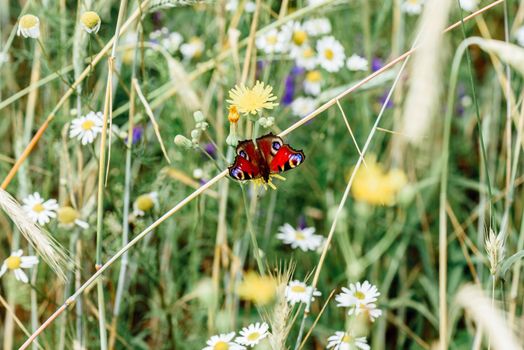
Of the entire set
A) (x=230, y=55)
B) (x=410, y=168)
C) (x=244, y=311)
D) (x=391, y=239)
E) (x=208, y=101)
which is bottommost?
(x=244, y=311)

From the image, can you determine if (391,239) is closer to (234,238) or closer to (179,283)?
(234,238)

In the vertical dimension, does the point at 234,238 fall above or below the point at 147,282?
above

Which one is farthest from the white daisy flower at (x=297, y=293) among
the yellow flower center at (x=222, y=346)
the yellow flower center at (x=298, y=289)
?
the yellow flower center at (x=222, y=346)

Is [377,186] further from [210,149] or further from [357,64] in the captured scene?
[210,149]

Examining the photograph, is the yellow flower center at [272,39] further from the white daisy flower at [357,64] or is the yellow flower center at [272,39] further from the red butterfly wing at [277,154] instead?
the red butterfly wing at [277,154]

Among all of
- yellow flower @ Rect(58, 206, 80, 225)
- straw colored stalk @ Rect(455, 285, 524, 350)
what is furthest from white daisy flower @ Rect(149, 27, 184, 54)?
straw colored stalk @ Rect(455, 285, 524, 350)

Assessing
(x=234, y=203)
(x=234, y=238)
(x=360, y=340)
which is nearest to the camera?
(x=360, y=340)

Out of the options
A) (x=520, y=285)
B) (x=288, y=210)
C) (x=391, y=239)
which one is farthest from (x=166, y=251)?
(x=520, y=285)
